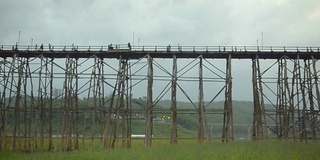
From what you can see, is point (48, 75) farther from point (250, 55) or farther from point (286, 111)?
point (286, 111)

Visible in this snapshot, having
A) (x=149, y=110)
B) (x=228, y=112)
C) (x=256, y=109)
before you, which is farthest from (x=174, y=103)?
(x=256, y=109)

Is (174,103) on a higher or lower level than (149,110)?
higher

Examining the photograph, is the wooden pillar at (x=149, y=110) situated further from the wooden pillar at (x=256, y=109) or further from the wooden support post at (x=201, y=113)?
the wooden pillar at (x=256, y=109)

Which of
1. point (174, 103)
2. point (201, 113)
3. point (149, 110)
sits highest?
point (174, 103)

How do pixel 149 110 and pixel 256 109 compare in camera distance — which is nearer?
pixel 149 110

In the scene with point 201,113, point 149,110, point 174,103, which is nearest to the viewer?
point 149,110

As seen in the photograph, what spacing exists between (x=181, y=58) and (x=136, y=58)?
3689 millimetres

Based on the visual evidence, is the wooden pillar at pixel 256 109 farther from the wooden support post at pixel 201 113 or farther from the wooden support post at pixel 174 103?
the wooden support post at pixel 174 103

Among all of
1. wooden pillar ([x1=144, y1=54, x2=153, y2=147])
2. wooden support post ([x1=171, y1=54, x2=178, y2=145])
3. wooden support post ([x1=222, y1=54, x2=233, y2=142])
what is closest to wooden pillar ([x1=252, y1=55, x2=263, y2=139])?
wooden support post ([x1=222, y1=54, x2=233, y2=142])

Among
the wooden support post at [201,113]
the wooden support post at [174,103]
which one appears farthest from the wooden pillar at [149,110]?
the wooden support post at [201,113]

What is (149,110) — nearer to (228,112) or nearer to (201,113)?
(201,113)

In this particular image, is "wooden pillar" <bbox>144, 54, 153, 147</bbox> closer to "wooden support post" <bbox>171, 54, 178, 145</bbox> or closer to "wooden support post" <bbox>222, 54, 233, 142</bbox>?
"wooden support post" <bbox>171, 54, 178, 145</bbox>

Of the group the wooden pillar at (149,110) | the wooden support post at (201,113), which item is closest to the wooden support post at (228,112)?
the wooden support post at (201,113)

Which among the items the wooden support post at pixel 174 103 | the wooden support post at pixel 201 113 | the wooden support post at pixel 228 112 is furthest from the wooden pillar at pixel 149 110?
the wooden support post at pixel 228 112
